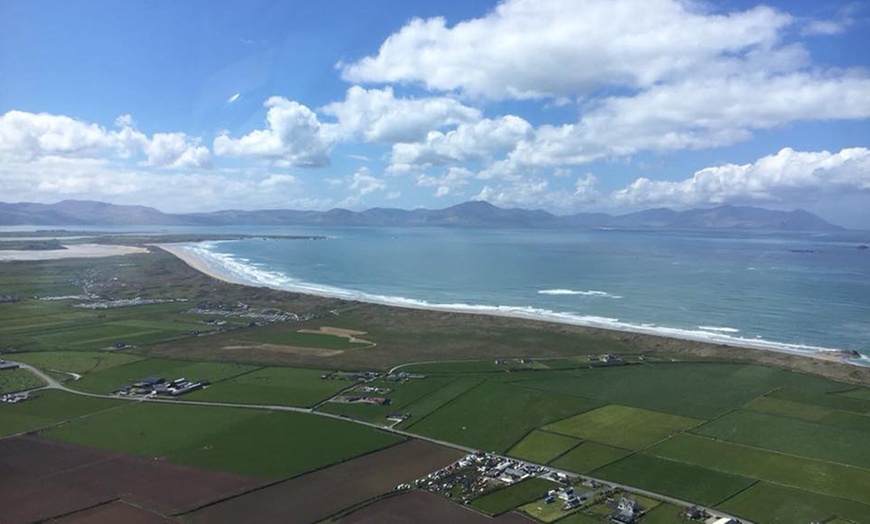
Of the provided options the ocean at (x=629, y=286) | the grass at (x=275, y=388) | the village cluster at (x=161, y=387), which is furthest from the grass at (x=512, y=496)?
the ocean at (x=629, y=286)

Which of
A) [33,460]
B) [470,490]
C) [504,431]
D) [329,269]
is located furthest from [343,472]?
[329,269]

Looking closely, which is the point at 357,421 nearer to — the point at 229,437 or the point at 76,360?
the point at 229,437

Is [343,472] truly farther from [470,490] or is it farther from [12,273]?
[12,273]

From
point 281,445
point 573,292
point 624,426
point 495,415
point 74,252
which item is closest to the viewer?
point 281,445

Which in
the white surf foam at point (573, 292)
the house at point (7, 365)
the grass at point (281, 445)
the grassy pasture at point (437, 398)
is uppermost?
the white surf foam at point (573, 292)

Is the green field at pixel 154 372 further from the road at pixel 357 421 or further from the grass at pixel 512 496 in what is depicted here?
the grass at pixel 512 496

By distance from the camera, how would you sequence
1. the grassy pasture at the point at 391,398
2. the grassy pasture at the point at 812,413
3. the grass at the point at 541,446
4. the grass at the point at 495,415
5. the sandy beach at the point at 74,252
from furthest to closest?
the sandy beach at the point at 74,252 → the grassy pasture at the point at 391,398 → the grassy pasture at the point at 812,413 → the grass at the point at 495,415 → the grass at the point at 541,446

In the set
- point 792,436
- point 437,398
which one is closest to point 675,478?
point 792,436
